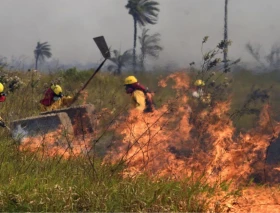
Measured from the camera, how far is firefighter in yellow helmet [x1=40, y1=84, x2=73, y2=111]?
29.5ft

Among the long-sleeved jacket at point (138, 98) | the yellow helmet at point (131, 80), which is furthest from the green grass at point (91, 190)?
the yellow helmet at point (131, 80)

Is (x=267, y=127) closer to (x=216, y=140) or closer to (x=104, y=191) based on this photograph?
(x=216, y=140)

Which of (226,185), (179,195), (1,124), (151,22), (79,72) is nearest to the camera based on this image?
(179,195)

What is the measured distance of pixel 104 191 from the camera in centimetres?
345

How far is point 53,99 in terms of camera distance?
9133 millimetres

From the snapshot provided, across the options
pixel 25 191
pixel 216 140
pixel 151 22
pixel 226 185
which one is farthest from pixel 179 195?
pixel 151 22

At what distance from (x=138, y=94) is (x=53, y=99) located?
1873 millimetres

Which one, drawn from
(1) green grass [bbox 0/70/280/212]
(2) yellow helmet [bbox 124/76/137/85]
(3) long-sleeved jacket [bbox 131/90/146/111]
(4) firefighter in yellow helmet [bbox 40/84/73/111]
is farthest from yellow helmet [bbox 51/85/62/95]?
(1) green grass [bbox 0/70/280/212]

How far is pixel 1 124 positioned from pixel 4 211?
303cm

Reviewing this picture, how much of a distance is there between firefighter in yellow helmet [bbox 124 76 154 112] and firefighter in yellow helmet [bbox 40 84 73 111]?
147 centimetres

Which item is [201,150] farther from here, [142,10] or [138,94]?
[142,10]

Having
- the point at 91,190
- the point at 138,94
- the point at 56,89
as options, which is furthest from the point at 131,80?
the point at 91,190

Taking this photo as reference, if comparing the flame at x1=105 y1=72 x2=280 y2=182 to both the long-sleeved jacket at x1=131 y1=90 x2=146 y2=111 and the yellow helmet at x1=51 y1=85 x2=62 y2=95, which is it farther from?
the yellow helmet at x1=51 y1=85 x2=62 y2=95

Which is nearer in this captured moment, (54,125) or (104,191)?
(104,191)
